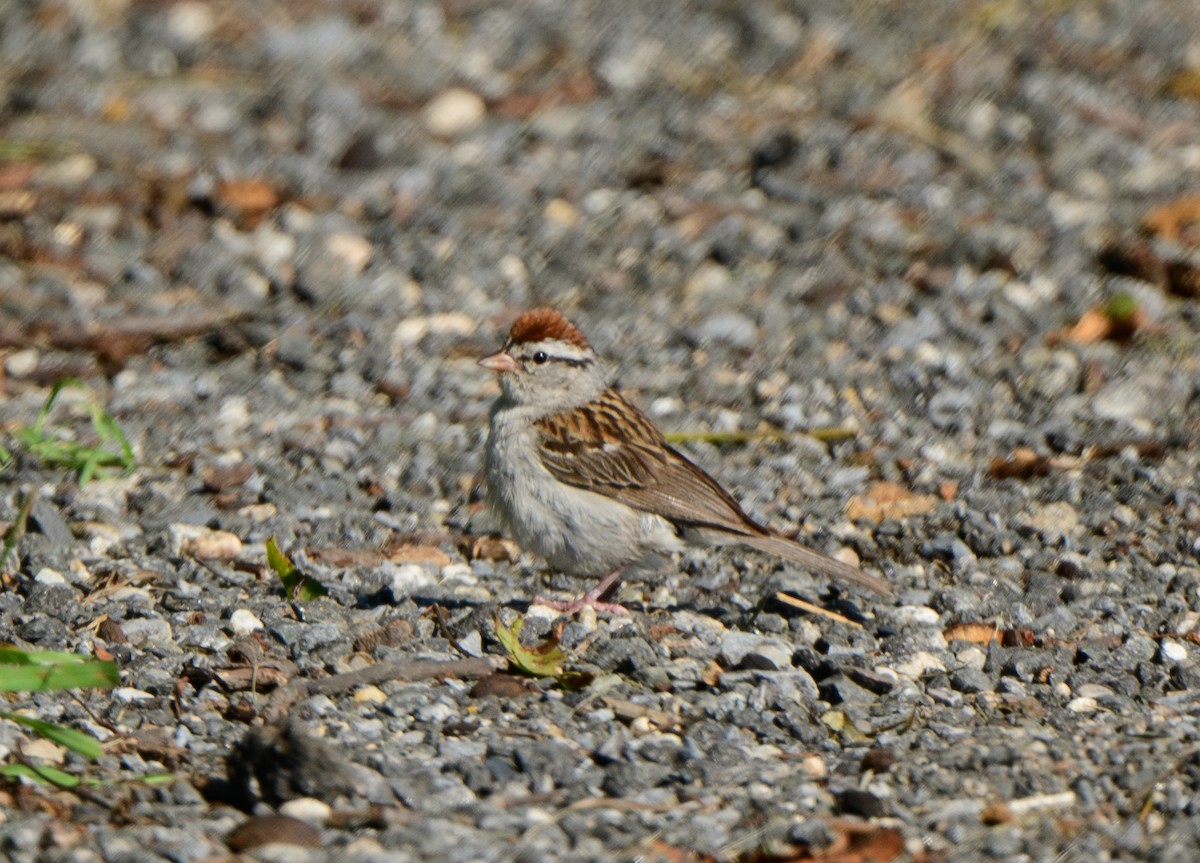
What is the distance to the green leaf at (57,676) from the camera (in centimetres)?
436

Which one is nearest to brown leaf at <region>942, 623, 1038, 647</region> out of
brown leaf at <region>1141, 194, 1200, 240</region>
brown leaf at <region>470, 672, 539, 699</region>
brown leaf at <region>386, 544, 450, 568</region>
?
brown leaf at <region>470, 672, 539, 699</region>

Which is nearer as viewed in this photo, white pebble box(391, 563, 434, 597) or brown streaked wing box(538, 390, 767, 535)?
white pebble box(391, 563, 434, 597)

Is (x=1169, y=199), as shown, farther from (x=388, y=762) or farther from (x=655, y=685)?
(x=388, y=762)

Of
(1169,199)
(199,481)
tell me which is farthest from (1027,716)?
(1169,199)

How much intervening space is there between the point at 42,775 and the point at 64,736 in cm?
11

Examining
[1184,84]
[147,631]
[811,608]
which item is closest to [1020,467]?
[811,608]

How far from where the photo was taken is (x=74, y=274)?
8266 mm

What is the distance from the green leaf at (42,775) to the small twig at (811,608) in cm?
250

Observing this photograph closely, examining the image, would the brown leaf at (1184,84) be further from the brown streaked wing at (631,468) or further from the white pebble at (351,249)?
the brown streaked wing at (631,468)

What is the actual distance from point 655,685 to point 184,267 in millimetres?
4127

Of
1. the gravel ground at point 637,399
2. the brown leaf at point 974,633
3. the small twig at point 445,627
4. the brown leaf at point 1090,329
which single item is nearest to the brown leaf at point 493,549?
the gravel ground at point 637,399

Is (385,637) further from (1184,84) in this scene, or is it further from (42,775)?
(1184,84)

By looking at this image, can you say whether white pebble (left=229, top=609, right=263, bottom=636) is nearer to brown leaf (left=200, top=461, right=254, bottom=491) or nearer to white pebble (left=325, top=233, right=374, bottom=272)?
brown leaf (left=200, top=461, right=254, bottom=491)

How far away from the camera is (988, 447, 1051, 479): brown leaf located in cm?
689
